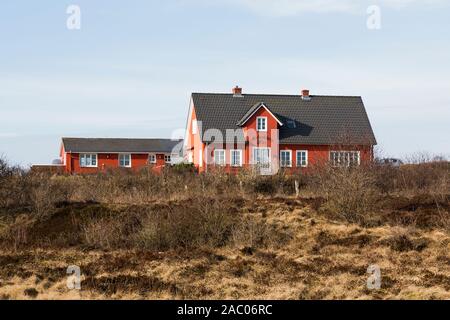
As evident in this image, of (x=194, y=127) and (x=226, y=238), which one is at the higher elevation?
(x=194, y=127)

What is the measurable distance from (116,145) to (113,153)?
3.80 ft

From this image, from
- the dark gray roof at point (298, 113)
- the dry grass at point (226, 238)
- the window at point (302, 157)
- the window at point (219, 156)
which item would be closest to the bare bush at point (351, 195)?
the dry grass at point (226, 238)

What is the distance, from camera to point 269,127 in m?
42.0

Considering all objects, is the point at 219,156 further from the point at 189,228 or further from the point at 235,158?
the point at 189,228

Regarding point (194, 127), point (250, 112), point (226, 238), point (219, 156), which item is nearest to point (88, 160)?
point (194, 127)

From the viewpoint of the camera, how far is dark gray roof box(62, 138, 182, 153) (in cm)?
5634

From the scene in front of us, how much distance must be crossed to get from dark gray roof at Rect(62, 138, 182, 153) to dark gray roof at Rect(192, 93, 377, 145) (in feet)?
48.8

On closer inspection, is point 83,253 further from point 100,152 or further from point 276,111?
point 100,152

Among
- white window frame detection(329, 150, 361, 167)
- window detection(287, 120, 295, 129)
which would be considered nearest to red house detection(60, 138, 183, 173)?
window detection(287, 120, 295, 129)

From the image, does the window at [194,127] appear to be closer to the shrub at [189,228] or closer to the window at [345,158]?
the window at [345,158]

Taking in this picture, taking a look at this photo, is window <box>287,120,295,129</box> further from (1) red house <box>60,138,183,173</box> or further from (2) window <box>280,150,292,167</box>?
(1) red house <box>60,138,183,173</box>

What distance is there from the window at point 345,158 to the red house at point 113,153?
33478 mm

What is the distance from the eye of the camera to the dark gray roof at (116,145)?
56.3 meters
